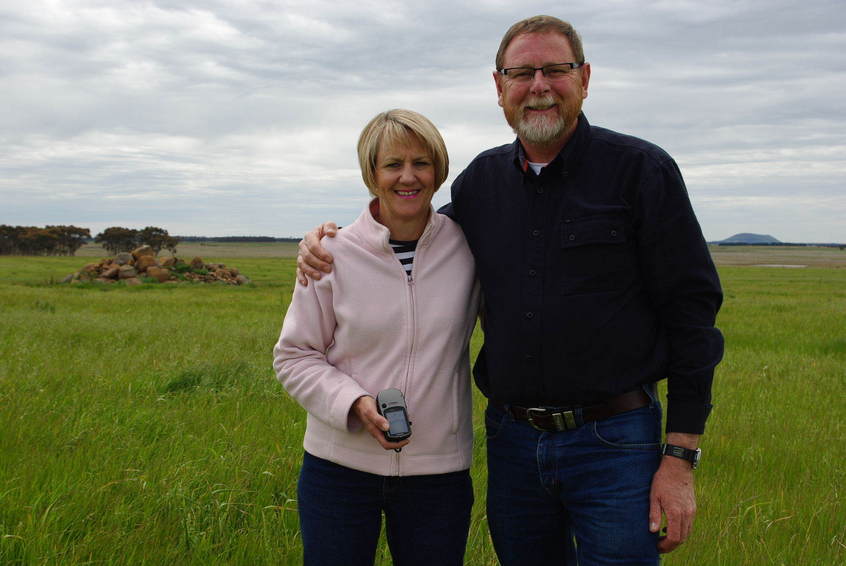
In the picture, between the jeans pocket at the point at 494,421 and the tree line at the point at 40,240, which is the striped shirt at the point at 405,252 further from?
the tree line at the point at 40,240

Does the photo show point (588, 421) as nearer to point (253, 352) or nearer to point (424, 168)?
point (424, 168)

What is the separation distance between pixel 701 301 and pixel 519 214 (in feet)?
2.52

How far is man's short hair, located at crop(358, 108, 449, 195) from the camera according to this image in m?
2.80

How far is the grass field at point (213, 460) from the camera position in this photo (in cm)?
384

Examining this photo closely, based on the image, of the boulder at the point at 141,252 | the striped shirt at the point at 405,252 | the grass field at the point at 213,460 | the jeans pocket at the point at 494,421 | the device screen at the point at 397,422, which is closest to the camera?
the device screen at the point at 397,422

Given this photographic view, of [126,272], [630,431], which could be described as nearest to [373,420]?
[630,431]

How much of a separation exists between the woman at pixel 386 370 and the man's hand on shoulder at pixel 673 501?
73 cm

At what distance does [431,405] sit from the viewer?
289 centimetres

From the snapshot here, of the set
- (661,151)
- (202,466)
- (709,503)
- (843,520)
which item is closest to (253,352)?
(202,466)

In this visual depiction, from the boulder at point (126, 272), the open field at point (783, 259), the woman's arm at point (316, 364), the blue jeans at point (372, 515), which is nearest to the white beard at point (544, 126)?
the woman's arm at point (316, 364)

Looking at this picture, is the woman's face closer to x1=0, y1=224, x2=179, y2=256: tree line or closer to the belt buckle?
the belt buckle

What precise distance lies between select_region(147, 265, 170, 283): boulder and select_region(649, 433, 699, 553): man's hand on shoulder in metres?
27.9

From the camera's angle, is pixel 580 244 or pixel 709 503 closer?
pixel 580 244

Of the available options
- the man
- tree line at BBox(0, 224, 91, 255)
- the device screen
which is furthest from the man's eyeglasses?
tree line at BBox(0, 224, 91, 255)
